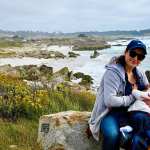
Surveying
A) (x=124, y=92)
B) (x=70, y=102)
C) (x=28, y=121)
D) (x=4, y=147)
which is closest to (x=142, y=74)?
(x=124, y=92)

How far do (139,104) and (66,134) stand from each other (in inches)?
41.4

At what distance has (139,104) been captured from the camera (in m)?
4.63

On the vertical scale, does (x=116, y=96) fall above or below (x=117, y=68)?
below

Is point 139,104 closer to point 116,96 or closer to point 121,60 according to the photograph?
point 116,96

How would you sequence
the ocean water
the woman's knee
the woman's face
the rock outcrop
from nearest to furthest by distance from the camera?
the woman's knee
the woman's face
the rock outcrop
the ocean water

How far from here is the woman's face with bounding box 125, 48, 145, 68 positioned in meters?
4.73

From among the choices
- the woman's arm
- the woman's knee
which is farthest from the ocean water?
the woman's knee

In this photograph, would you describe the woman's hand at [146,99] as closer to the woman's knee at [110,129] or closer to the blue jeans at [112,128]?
the blue jeans at [112,128]

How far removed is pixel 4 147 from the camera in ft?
20.5

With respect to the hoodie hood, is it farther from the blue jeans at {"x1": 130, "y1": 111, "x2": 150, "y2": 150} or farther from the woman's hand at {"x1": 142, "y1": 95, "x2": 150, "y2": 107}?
the blue jeans at {"x1": 130, "y1": 111, "x2": 150, "y2": 150}

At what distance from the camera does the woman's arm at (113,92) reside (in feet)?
15.3

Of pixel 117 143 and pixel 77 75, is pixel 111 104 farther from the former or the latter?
pixel 77 75

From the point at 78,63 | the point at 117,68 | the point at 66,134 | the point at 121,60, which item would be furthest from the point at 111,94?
the point at 78,63

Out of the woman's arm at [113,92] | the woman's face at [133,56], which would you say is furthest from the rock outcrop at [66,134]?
the woman's face at [133,56]
